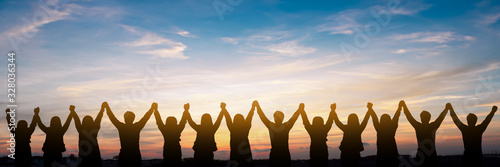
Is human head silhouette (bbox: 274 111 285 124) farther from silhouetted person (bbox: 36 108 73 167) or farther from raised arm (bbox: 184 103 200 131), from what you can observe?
silhouetted person (bbox: 36 108 73 167)

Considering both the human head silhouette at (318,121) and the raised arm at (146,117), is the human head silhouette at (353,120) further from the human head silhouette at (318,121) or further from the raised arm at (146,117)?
the raised arm at (146,117)

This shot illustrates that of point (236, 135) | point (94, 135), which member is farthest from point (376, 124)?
point (94, 135)

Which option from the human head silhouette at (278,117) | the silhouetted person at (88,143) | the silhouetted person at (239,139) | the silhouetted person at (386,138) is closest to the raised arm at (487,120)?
the silhouetted person at (386,138)

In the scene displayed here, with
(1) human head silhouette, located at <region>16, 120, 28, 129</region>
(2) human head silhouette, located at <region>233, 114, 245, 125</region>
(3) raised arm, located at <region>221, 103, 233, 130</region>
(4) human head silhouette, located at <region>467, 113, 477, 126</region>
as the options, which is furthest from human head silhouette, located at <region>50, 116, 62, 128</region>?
(4) human head silhouette, located at <region>467, 113, 477, 126</region>

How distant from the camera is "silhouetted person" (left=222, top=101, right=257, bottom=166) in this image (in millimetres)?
16906

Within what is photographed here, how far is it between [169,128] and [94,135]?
10.7 ft

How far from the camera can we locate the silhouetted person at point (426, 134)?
17.5m

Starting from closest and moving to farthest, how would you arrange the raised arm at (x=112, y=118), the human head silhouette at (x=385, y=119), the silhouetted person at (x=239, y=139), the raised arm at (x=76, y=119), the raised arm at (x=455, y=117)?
the raised arm at (x=112, y=118) < the silhouetted person at (x=239, y=139) < the raised arm at (x=76, y=119) < the human head silhouette at (x=385, y=119) < the raised arm at (x=455, y=117)

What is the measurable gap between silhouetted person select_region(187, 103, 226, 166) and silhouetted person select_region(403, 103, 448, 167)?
818cm

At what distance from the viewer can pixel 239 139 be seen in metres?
16.9

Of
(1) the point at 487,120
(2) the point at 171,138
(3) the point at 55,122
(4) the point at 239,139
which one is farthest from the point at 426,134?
(3) the point at 55,122

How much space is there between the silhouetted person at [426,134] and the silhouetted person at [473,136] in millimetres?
1737

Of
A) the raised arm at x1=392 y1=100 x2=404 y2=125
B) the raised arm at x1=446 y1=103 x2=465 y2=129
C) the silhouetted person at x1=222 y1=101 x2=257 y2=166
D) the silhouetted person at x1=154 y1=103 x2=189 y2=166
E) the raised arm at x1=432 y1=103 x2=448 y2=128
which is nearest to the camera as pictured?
the silhouetted person at x1=154 y1=103 x2=189 y2=166

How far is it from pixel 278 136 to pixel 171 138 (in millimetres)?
4336
